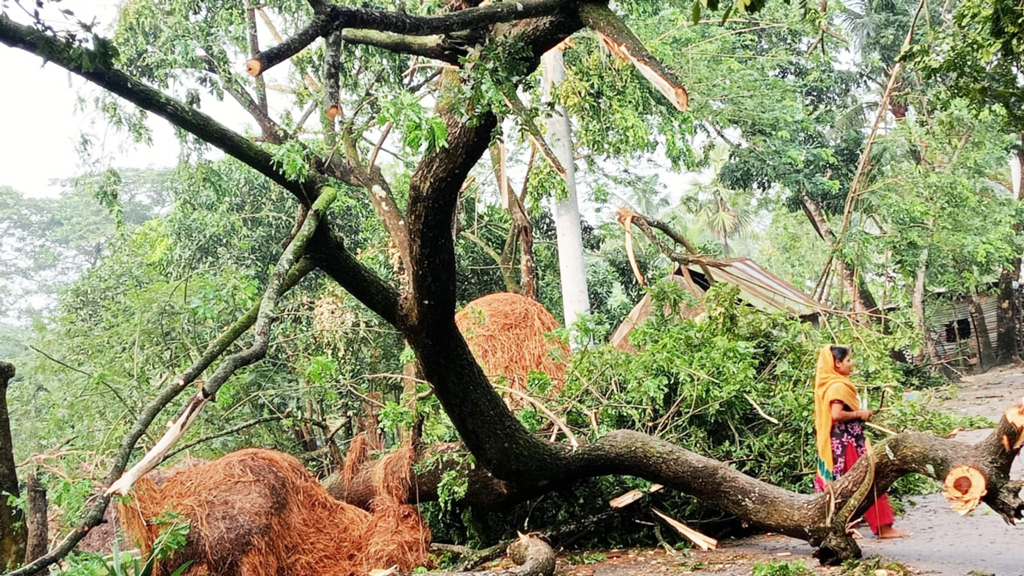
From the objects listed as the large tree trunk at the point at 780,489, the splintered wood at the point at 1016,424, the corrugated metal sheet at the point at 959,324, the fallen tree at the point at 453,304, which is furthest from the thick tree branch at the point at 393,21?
the corrugated metal sheet at the point at 959,324

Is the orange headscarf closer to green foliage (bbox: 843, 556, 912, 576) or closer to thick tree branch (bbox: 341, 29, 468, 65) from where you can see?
green foliage (bbox: 843, 556, 912, 576)

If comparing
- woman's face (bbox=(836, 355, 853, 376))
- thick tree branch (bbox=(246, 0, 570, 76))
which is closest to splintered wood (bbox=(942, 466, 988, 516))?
woman's face (bbox=(836, 355, 853, 376))

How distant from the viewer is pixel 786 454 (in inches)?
271

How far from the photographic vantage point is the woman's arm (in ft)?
18.8

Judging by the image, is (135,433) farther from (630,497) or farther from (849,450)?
(849,450)

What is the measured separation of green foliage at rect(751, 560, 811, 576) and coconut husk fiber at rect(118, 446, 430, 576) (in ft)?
10.2

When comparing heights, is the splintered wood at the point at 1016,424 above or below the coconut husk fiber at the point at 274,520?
above

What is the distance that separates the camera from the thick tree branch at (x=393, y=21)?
273 cm

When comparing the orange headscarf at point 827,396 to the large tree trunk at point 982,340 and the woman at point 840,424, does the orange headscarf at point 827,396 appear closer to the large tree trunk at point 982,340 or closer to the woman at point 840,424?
the woman at point 840,424

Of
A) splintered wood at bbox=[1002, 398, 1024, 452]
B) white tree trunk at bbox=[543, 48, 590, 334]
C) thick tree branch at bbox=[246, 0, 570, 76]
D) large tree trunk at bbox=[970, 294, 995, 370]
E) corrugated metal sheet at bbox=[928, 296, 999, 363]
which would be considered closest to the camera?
thick tree branch at bbox=[246, 0, 570, 76]

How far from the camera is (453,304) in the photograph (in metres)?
5.28

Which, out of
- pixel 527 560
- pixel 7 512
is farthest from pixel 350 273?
pixel 7 512

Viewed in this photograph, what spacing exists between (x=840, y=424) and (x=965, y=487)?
1692 millimetres

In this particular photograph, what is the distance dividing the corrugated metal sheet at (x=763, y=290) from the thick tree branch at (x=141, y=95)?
24.6 ft
